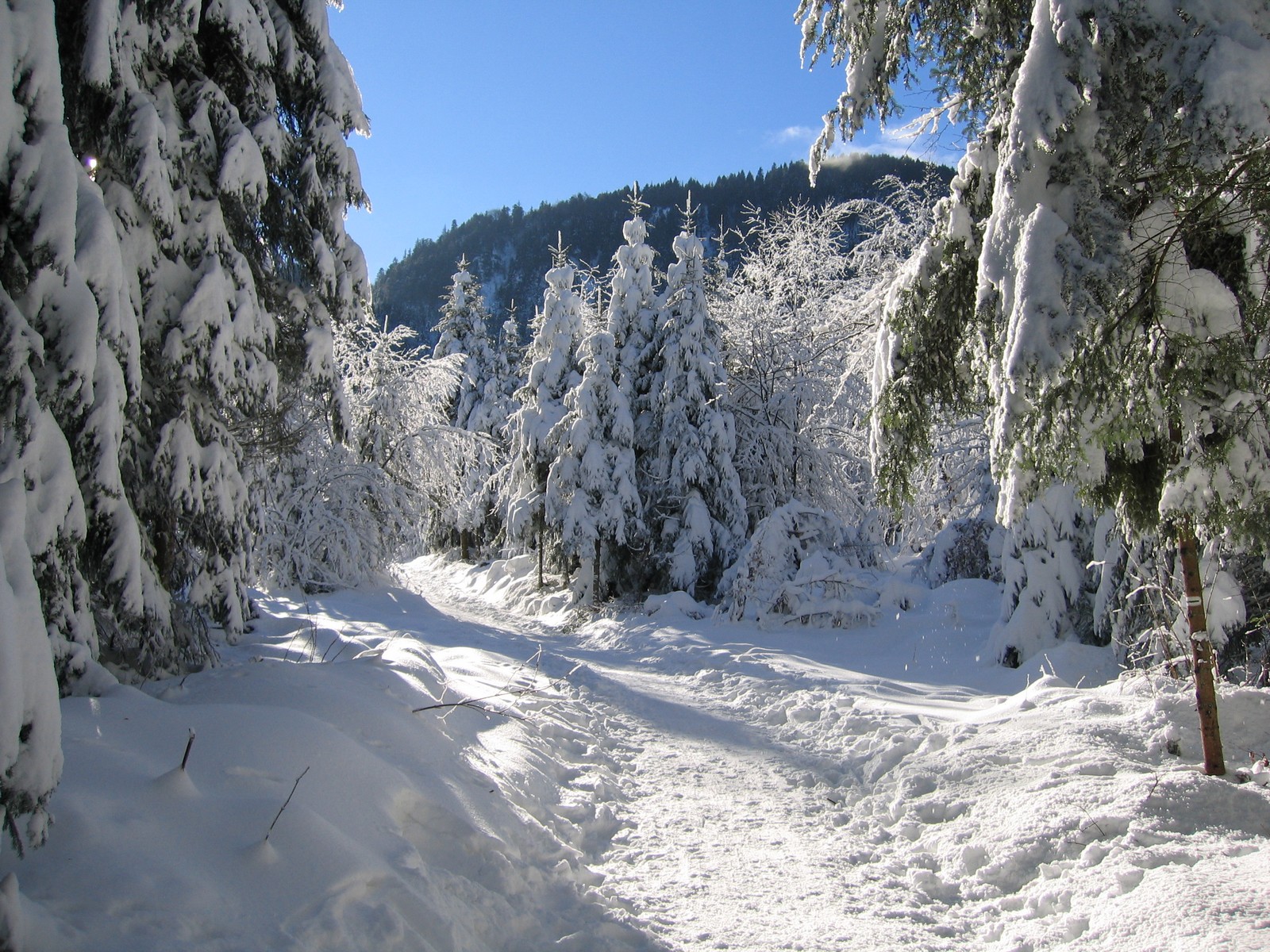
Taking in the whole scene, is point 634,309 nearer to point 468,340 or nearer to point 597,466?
point 597,466

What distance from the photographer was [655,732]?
699 centimetres

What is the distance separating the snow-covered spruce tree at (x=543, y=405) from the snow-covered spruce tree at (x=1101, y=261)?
51.6ft

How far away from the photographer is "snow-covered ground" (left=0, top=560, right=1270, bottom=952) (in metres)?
2.58

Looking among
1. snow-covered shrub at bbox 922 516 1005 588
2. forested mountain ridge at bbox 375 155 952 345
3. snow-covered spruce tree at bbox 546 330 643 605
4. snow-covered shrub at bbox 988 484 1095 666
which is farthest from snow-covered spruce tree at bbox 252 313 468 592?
forested mountain ridge at bbox 375 155 952 345

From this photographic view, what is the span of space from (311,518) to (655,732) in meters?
11.8

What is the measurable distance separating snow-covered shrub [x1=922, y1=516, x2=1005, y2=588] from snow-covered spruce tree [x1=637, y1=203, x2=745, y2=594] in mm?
4581

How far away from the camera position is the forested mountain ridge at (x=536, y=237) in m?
112

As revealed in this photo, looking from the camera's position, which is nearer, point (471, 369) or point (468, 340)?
point (471, 369)

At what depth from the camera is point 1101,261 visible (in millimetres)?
3098

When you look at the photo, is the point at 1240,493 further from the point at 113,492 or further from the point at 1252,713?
the point at 113,492

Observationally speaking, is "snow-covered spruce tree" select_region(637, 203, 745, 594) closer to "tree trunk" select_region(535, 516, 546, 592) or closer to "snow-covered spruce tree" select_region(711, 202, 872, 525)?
"snow-covered spruce tree" select_region(711, 202, 872, 525)

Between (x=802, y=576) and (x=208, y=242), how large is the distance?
10.9 metres

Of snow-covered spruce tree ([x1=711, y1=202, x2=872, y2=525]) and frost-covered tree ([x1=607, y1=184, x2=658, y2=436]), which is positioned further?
frost-covered tree ([x1=607, y1=184, x2=658, y2=436])

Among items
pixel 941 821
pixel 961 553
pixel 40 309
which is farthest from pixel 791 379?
pixel 40 309
